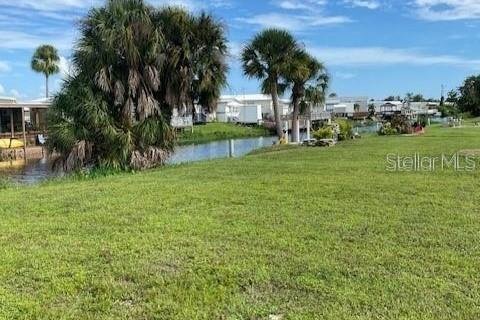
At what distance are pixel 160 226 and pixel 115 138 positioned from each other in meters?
9.71

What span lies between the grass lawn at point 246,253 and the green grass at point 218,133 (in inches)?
1507

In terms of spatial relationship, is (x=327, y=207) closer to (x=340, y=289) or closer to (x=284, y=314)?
(x=340, y=289)

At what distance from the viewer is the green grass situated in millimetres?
49438

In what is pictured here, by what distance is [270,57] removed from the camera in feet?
90.6

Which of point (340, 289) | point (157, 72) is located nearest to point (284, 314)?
point (340, 289)

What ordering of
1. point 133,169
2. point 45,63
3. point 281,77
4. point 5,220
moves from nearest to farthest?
point 5,220
point 133,169
point 281,77
point 45,63

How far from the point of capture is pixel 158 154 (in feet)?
52.5

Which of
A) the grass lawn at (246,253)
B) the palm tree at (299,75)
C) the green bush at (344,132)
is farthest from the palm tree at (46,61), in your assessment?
the grass lawn at (246,253)

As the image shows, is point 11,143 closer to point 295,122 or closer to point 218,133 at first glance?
point 295,122

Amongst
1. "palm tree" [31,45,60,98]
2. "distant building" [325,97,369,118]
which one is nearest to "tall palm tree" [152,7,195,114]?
"palm tree" [31,45,60,98]

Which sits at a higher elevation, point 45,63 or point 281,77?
A: point 45,63

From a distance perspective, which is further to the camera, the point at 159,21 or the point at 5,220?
the point at 159,21

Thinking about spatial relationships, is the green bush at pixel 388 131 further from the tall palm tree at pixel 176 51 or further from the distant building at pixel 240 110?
the distant building at pixel 240 110

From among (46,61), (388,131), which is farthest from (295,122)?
(46,61)
